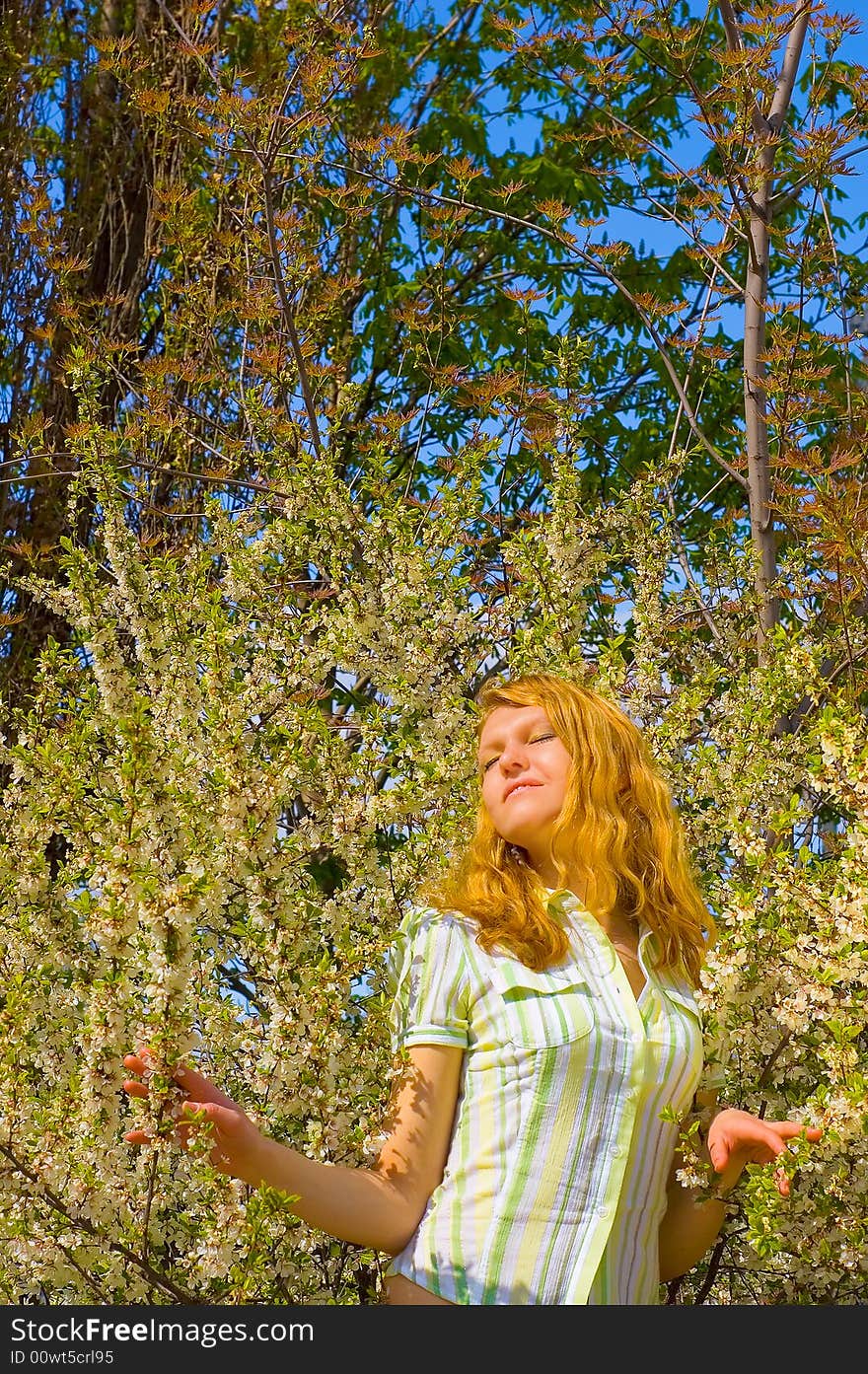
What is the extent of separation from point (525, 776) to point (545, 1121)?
584 mm

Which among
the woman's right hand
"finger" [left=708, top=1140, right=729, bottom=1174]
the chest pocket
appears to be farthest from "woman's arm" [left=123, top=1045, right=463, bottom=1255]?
"finger" [left=708, top=1140, right=729, bottom=1174]

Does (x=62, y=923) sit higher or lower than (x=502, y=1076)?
higher

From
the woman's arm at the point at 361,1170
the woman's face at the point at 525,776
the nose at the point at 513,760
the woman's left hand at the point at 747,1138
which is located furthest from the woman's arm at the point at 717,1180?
the nose at the point at 513,760

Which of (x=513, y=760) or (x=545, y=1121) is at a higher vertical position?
(x=513, y=760)

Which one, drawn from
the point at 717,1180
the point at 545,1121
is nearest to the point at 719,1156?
the point at 717,1180

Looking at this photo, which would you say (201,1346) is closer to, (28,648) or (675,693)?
(675,693)

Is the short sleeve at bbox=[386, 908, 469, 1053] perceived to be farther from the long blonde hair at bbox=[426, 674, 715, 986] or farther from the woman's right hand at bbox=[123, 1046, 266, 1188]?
the woman's right hand at bbox=[123, 1046, 266, 1188]

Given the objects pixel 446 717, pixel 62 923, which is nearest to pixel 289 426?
pixel 446 717

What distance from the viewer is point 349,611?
3018 mm

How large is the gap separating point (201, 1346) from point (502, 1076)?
0.54 meters

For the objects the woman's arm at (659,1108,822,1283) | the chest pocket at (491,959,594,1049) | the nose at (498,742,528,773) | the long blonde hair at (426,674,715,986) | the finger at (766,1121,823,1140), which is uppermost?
the nose at (498,742,528,773)

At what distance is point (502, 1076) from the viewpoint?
188 cm

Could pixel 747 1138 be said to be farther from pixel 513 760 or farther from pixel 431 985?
pixel 513 760

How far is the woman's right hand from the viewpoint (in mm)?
1641
